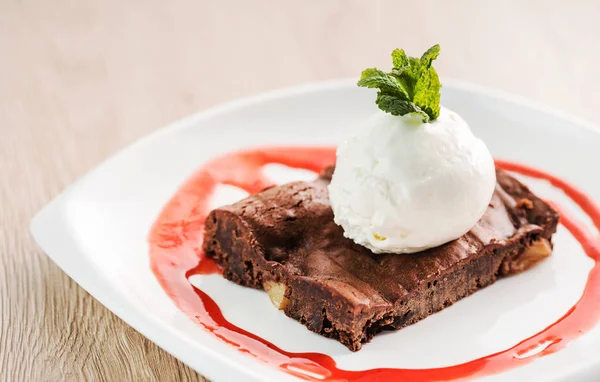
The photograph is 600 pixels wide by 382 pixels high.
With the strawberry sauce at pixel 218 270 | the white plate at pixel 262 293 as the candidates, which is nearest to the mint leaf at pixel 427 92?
the white plate at pixel 262 293

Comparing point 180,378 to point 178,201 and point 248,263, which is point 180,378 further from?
point 178,201

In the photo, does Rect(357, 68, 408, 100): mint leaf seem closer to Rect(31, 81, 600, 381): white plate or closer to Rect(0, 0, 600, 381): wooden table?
Rect(31, 81, 600, 381): white plate

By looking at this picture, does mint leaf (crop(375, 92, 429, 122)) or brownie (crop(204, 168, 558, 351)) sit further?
mint leaf (crop(375, 92, 429, 122))

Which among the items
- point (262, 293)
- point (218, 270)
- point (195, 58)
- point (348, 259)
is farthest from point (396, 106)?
point (195, 58)

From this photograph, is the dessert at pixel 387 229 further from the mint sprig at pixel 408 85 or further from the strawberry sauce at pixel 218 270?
the strawberry sauce at pixel 218 270

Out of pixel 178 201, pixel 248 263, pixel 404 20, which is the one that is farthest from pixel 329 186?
pixel 404 20

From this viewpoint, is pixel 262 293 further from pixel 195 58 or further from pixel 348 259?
pixel 195 58

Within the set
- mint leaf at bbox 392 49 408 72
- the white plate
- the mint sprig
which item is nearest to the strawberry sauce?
the white plate
